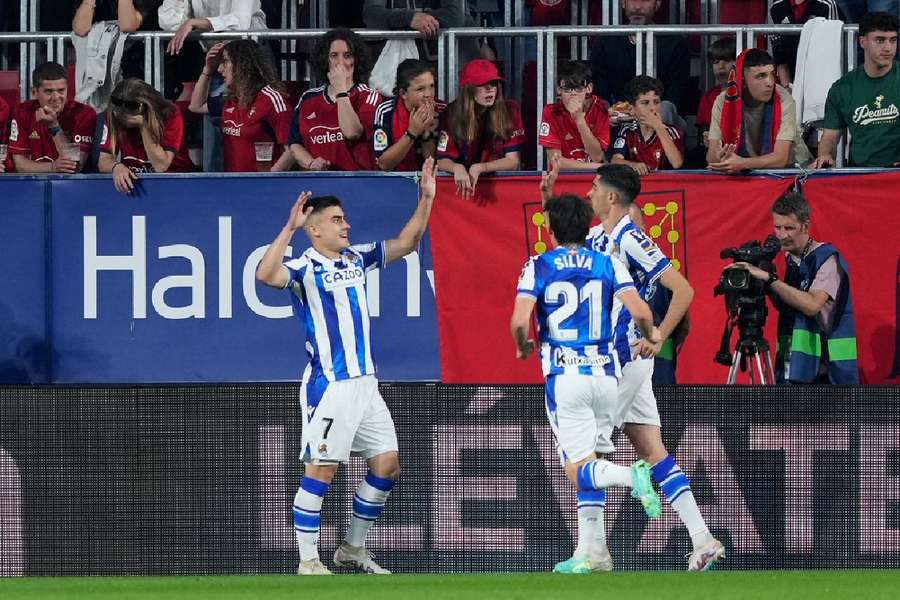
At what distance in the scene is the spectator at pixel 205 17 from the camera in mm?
12241

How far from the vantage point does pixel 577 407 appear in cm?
848

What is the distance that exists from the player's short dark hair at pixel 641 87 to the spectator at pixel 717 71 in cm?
71

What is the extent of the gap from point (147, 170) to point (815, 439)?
16.6 feet

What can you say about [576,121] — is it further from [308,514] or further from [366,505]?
[308,514]

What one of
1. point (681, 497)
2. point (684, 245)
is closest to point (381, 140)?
point (684, 245)

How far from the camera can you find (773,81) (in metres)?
11.1

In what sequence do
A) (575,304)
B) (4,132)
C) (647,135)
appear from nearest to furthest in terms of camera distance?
1. (575,304)
2. (647,135)
3. (4,132)

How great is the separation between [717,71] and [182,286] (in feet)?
12.9

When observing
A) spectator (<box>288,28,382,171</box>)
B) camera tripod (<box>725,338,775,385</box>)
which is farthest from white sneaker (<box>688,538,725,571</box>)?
spectator (<box>288,28,382,171</box>)

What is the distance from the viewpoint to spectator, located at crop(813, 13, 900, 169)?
1101cm

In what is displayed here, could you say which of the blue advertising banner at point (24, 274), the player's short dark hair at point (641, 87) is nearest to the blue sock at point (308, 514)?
the blue advertising banner at point (24, 274)

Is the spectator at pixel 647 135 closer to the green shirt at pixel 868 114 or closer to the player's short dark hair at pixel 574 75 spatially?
the player's short dark hair at pixel 574 75

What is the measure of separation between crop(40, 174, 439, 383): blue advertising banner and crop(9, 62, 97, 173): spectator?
677 millimetres

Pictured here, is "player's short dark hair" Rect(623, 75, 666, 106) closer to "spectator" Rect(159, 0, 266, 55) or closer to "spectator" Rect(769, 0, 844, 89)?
"spectator" Rect(769, 0, 844, 89)
